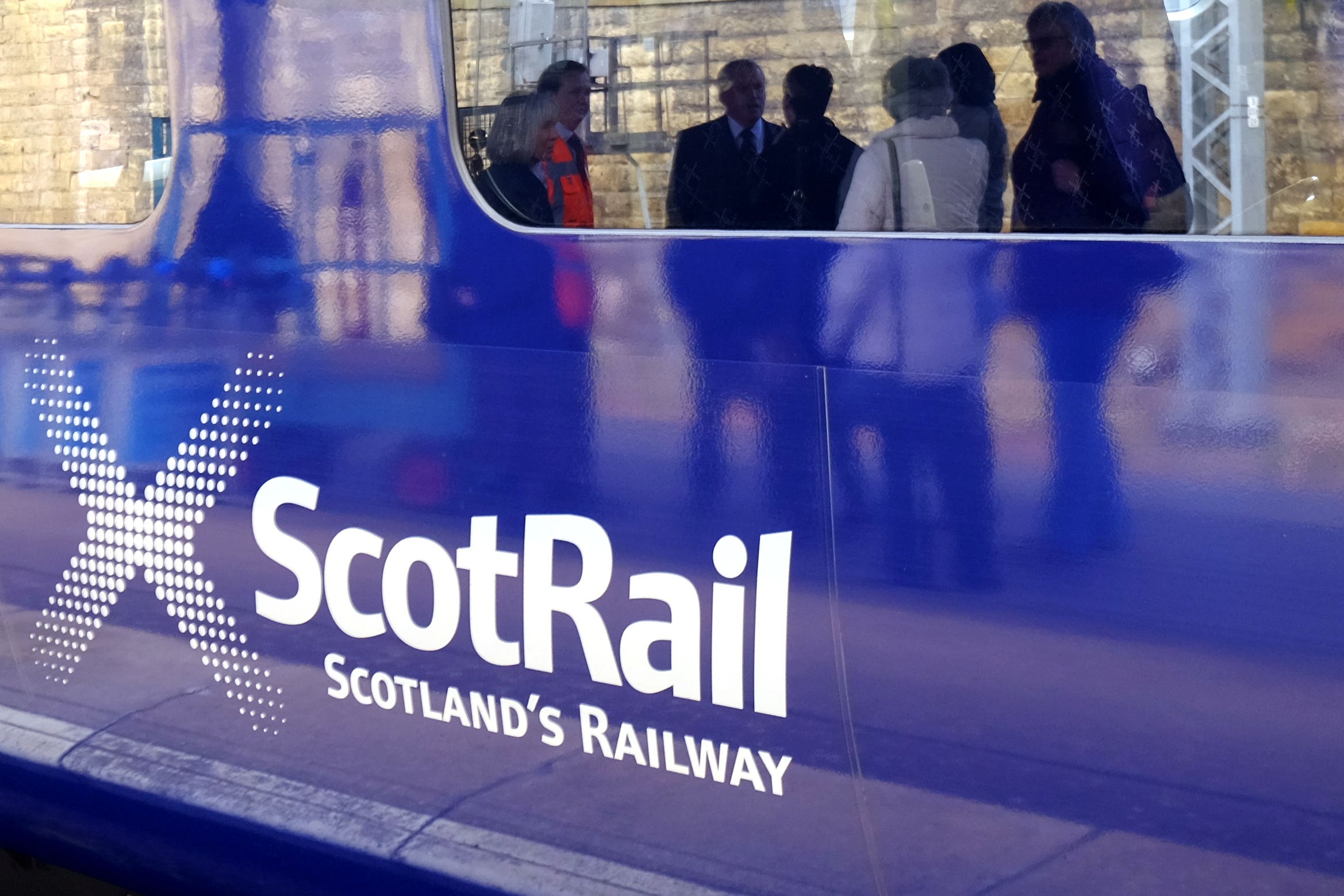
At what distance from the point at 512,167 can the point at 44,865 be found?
8.26 feet

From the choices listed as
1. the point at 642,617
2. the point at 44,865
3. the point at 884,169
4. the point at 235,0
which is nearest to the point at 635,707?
the point at 642,617

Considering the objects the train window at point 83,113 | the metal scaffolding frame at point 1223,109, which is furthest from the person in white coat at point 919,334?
the train window at point 83,113

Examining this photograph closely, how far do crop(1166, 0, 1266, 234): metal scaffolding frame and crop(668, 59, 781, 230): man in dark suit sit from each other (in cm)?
59

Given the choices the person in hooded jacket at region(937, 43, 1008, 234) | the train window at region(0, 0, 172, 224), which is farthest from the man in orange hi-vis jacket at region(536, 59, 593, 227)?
the train window at region(0, 0, 172, 224)

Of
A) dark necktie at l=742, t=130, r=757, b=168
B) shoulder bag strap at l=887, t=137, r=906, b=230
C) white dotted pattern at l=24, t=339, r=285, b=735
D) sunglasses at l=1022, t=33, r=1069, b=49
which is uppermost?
sunglasses at l=1022, t=33, r=1069, b=49

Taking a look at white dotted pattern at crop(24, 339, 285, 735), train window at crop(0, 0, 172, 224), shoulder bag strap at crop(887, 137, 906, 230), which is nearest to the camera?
shoulder bag strap at crop(887, 137, 906, 230)

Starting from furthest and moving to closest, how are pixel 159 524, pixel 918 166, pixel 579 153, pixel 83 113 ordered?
pixel 83 113 → pixel 159 524 → pixel 579 153 → pixel 918 166

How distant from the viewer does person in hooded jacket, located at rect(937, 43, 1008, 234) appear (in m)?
2.02

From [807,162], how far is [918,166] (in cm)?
17

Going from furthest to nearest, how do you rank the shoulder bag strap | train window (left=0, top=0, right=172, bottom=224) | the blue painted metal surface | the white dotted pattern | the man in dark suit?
train window (left=0, top=0, right=172, bottom=224) → the white dotted pattern → the man in dark suit → the shoulder bag strap → the blue painted metal surface

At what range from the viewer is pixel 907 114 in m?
2.11

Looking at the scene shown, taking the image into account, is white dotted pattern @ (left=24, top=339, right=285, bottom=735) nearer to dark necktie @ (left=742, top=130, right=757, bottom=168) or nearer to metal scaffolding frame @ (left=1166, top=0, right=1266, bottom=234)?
dark necktie @ (left=742, top=130, right=757, bottom=168)

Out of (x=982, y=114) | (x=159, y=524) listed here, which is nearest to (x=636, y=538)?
(x=982, y=114)

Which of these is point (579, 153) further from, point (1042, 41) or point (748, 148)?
point (1042, 41)
